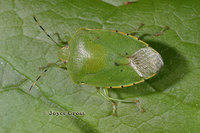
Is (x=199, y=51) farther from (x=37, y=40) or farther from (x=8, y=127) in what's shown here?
(x=8, y=127)

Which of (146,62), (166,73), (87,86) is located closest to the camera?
(146,62)

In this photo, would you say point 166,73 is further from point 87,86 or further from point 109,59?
point 87,86

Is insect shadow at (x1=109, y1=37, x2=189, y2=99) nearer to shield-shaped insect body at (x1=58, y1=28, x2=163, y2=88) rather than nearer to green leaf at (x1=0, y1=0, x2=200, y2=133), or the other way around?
green leaf at (x1=0, y1=0, x2=200, y2=133)

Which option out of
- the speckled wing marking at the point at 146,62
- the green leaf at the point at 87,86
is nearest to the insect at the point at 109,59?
the speckled wing marking at the point at 146,62

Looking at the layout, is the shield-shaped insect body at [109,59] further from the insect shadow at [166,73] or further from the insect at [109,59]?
the insect shadow at [166,73]

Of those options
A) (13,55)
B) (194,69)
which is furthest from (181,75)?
(13,55)

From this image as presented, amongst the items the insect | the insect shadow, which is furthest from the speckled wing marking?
the insect shadow

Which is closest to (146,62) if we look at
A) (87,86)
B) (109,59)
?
(109,59)
